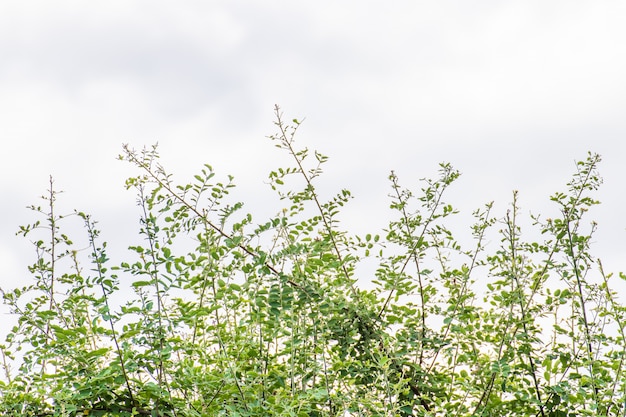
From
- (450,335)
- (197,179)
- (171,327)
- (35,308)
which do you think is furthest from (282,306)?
(35,308)

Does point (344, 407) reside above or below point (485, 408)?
below

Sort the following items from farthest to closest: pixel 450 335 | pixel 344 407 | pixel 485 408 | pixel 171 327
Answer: pixel 450 335
pixel 485 408
pixel 171 327
pixel 344 407

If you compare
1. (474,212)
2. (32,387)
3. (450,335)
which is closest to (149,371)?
(32,387)

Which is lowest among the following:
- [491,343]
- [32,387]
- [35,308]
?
[32,387]

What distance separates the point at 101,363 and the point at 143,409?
0.41 m

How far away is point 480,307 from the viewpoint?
17.3 feet

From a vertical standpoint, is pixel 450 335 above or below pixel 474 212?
below

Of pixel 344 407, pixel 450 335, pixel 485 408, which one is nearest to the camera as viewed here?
pixel 344 407

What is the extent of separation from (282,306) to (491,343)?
4.89ft

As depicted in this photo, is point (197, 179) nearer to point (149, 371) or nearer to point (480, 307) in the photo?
point (149, 371)

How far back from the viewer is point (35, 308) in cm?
499

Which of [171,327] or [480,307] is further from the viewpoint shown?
[480,307]

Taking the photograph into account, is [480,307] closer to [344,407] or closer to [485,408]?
[485,408]

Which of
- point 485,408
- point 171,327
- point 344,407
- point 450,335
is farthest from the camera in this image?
point 450,335
